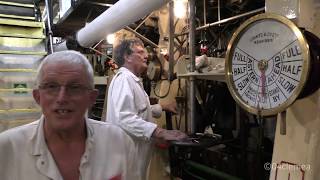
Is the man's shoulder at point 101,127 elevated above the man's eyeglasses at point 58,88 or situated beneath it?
situated beneath

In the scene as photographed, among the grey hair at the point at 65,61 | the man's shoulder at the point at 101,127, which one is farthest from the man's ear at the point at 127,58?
the grey hair at the point at 65,61

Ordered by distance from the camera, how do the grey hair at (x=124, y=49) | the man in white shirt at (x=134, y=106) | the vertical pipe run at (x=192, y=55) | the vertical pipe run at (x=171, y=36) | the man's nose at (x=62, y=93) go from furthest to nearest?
1. the grey hair at (x=124, y=49)
2. the vertical pipe run at (x=171, y=36)
3. the man in white shirt at (x=134, y=106)
4. the vertical pipe run at (x=192, y=55)
5. the man's nose at (x=62, y=93)

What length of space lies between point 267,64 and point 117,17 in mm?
1407

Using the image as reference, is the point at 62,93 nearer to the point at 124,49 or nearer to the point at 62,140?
the point at 62,140

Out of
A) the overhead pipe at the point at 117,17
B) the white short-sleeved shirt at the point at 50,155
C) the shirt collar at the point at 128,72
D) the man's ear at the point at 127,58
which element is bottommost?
the white short-sleeved shirt at the point at 50,155

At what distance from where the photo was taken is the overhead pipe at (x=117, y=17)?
2.05m

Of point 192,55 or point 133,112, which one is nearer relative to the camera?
point 192,55

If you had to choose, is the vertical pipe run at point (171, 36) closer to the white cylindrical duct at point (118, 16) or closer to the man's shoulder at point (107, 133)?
the white cylindrical duct at point (118, 16)

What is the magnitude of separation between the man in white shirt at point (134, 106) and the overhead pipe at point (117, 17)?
0.22 meters

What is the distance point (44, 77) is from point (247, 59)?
2.89 ft

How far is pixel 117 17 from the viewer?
2488mm

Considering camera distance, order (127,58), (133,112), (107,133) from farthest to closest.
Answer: (127,58) → (133,112) → (107,133)

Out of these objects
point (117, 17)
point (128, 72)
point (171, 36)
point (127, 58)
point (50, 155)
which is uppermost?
point (117, 17)

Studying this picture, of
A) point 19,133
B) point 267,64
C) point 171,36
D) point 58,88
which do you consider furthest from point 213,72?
point 19,133
